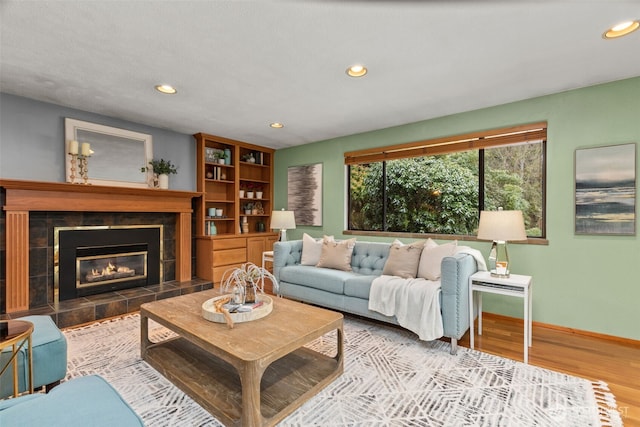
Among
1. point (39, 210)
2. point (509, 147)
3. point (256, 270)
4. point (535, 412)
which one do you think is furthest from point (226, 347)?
point (509, 147)

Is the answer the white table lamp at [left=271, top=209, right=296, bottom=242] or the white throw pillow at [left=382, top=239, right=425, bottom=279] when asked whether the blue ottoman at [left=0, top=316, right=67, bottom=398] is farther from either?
the white table lamp at [left=271, top=209, right=296, bottom=242]

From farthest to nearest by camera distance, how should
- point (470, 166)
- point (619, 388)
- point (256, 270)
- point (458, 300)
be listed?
point (470, 166), point (458, 300), point (256, 270), point (619, 388)

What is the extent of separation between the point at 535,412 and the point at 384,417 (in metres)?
0.88

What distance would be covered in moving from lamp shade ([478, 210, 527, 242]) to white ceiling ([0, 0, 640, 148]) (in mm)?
1213

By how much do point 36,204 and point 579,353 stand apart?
5.31 meters

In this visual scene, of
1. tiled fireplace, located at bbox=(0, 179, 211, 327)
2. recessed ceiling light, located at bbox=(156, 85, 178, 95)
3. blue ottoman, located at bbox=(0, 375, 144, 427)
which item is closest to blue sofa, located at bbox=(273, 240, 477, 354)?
tiled fireplace, located at bbox=(0, 179, 211, 327)

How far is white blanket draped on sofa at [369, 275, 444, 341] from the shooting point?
252cm

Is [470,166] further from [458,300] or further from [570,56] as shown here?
[458,300]

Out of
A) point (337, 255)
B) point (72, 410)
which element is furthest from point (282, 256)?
point (72, 410)

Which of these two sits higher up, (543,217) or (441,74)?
(441,74)

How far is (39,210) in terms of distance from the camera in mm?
3162

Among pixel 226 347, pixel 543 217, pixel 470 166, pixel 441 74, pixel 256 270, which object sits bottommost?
pixel 226 347

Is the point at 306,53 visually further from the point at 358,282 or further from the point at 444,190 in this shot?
the point at 444,190

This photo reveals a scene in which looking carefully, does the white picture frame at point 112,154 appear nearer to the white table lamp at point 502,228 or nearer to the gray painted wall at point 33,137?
the gray painted wall at point 33,137
